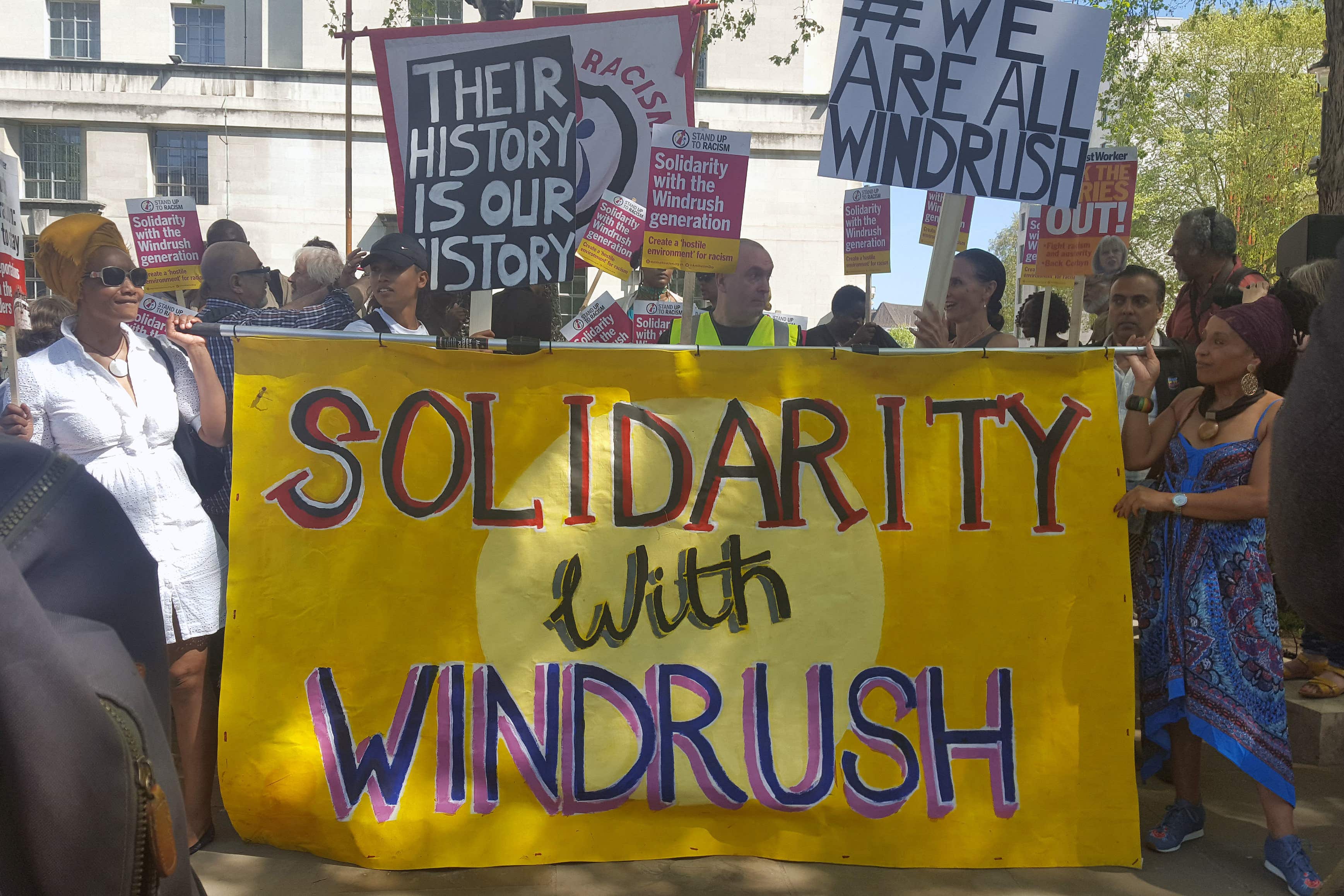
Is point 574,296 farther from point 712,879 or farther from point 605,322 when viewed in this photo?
point 712,879

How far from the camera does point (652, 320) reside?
7.37 metres

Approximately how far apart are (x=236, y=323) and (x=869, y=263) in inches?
230

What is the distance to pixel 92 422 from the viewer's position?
3250 mm

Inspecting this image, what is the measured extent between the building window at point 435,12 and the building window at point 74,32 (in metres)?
7.94

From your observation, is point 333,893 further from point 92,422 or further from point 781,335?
point 781,335

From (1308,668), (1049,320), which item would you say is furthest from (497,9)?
(1308,668)

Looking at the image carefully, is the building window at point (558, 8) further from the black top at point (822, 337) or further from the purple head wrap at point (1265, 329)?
the purple head wrap at point (1265, 329)

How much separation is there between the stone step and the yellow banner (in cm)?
158

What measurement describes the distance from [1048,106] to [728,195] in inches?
80.8

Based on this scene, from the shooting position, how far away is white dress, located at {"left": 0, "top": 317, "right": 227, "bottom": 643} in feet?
10.6

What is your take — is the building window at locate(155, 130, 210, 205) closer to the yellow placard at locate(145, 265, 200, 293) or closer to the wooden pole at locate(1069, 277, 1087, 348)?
the yellow placard at locate(145, 265, 200, 293)

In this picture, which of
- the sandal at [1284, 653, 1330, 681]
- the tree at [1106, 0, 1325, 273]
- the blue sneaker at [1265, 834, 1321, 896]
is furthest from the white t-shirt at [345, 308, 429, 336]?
the tree at [1106, 0, 1325, 273]

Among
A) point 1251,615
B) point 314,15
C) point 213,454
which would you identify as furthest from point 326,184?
point 1251,615

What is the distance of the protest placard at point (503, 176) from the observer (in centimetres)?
383
